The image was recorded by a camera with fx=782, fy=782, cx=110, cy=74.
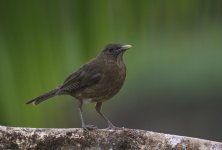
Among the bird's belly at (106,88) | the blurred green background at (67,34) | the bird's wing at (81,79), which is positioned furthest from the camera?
the bird's wing at (81,79)

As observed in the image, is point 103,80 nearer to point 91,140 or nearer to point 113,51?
point 113,51

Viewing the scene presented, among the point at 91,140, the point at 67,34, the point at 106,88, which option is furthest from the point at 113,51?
the point at 67,34

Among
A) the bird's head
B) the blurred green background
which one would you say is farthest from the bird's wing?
the blurred green background

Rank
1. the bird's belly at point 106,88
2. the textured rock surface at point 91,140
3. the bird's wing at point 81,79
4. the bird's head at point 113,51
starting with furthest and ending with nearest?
the bird's head at point 113,51 < the bird's wing at point 81,79 < the bird's belly at point 106,88 < the textured rock surface at point 91,140

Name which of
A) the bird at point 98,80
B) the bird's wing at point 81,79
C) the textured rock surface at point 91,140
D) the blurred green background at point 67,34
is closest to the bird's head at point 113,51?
the bird at point 98,80

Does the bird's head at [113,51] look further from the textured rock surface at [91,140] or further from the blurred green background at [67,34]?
the textured rock surface at [91,140]

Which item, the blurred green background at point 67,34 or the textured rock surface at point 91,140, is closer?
the blurred green background at point 67,34

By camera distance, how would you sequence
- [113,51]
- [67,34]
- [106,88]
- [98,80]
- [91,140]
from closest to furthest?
[67,34], [91,140], [106,88], [98,80], [113,51]

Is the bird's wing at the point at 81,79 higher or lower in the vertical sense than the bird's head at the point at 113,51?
lower

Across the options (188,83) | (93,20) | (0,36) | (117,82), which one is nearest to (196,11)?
(93,20)
